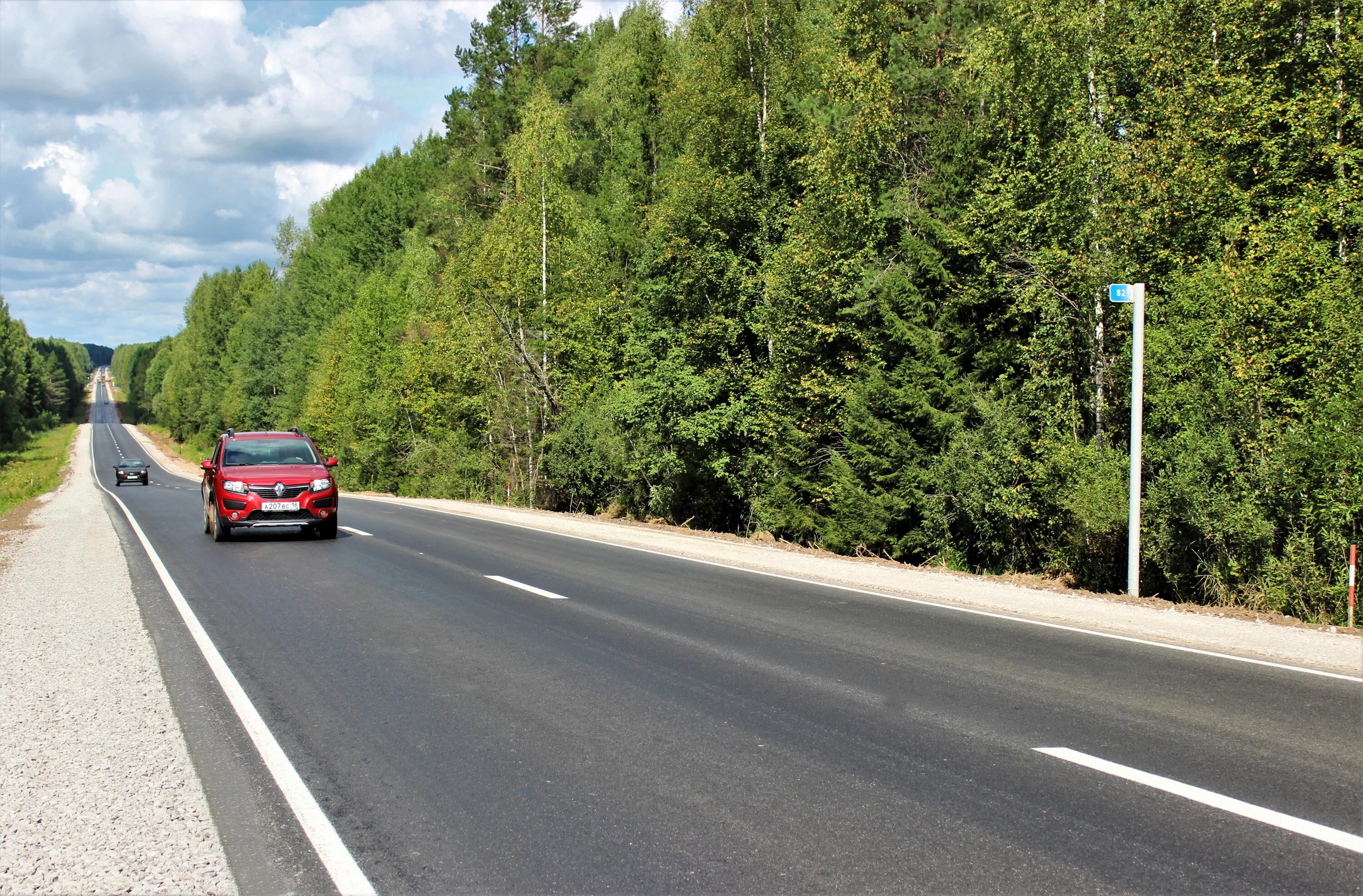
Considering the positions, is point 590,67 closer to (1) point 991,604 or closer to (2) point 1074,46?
(2) point 1074,46

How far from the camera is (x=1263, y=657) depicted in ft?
26.8

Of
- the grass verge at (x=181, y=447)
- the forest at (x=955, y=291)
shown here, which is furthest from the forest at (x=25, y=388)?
the forest at (x=955, y=291)

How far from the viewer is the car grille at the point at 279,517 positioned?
16.9 m

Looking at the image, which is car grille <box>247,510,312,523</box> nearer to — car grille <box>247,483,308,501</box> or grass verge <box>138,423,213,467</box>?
car grille <box>247,483,308,501</box>

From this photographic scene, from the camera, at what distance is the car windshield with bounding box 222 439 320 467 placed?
17578 millimetres

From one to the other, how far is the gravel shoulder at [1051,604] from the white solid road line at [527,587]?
391 cm

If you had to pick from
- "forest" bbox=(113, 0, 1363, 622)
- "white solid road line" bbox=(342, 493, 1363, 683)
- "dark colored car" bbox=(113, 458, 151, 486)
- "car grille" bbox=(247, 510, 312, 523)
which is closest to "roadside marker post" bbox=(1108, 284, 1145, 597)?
"forest" bbox=(113, 0, 1363, 622)

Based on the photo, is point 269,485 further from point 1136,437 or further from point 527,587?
point 1136,437

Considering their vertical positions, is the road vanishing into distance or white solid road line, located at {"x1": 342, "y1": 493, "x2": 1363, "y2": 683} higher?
the road vanishing into distance

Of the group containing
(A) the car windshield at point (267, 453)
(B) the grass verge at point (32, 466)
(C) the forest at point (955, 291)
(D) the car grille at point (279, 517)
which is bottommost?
(B) the grass verge at point (32, 466)

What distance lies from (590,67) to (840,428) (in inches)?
1314

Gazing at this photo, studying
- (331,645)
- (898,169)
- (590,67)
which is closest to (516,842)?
(331,645)

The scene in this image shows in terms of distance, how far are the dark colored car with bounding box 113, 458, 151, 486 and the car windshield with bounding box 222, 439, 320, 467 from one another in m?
45.1

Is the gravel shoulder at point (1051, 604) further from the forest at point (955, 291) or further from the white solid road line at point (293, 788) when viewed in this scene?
the white solid road line at point (293, 788)
